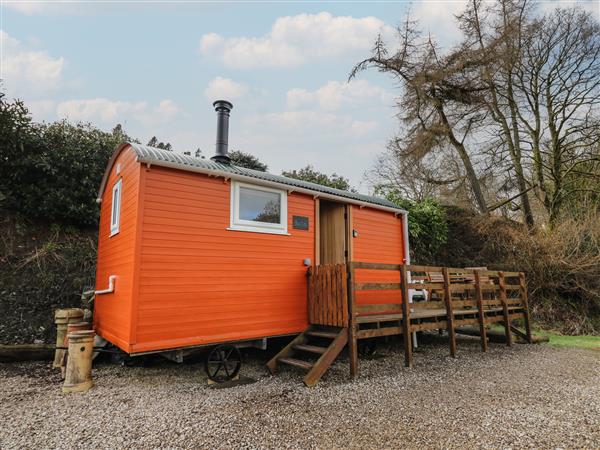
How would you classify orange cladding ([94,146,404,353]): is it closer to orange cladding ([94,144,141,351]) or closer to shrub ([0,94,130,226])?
orange cladding ([94,144,141,351])

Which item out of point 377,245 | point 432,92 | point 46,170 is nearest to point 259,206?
point 377,245

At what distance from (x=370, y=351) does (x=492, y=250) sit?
27.5 ft

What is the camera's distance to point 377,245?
23.5 ft

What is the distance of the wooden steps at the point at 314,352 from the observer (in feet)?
15.3

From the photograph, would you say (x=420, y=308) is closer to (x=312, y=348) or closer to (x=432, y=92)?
(x=312, y=348)

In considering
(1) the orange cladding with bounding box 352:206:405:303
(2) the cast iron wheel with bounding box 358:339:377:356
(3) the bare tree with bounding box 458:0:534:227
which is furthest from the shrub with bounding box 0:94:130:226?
(3) the bare tree with bounding box 458:0:534:227

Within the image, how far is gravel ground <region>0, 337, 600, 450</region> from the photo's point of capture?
303 centimetres

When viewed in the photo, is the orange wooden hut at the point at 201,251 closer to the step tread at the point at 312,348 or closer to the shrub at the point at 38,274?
the step tread at the point at 312,348

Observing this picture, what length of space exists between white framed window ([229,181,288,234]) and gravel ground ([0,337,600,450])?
7.67 ft

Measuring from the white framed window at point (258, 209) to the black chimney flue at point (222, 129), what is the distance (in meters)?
1.16

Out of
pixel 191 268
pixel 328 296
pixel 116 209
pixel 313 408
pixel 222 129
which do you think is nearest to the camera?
pixel 313 408

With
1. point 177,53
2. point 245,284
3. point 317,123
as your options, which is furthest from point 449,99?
point 245,284

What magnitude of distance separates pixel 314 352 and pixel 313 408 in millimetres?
1253

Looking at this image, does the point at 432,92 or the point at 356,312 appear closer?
the point at 356,312
